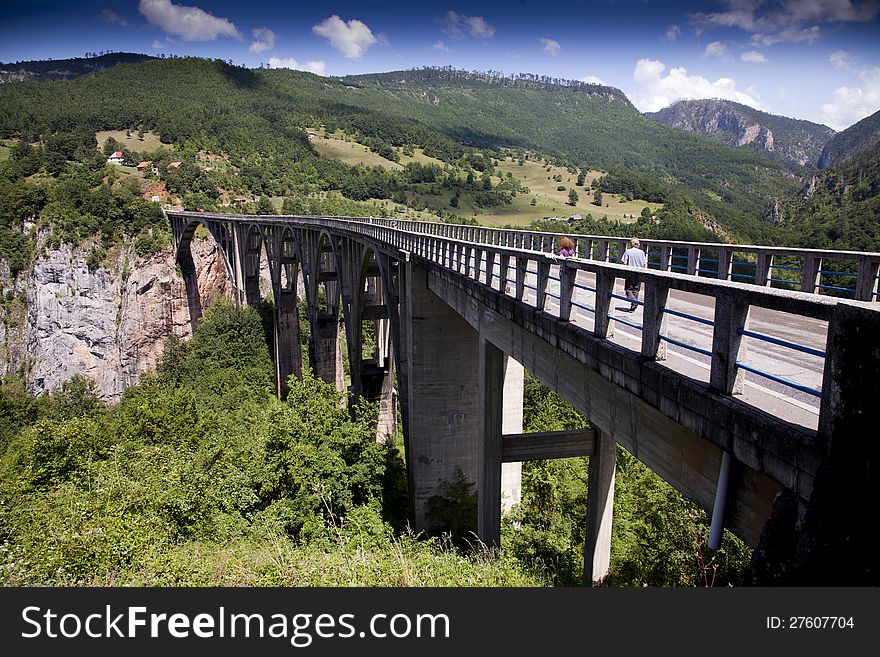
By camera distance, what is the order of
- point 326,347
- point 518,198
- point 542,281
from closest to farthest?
point 542,281 → point 326,347 → point 518,198

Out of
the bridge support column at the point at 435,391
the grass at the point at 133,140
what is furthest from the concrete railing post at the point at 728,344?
the grass at the point at 133,140

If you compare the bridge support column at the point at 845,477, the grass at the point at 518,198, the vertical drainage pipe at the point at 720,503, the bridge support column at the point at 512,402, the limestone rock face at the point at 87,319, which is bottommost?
the limestone rock face at the point at 87,319

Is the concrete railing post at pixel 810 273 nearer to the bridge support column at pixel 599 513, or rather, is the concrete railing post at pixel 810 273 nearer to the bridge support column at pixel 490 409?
the bridge support column at pixel 599 513

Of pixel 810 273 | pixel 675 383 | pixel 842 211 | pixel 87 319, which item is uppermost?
pixel 842 211

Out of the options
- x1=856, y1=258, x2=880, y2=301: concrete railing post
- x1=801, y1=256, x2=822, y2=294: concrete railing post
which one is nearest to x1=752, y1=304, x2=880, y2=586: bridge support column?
x1=856, y1=258, x2=880, y2=301: concrete railing post

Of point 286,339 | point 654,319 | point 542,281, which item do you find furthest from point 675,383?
point 286,339

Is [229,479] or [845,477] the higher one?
[845,477]

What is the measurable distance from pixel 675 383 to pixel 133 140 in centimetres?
12051

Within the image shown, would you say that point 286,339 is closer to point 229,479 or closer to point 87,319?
point 87,319

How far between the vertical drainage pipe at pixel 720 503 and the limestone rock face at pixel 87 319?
61793mm

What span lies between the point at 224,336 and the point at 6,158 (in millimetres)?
56425

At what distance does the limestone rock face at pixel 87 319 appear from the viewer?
2156 inches

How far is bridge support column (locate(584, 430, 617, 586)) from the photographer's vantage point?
13.3 meters

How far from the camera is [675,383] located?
204 inches
